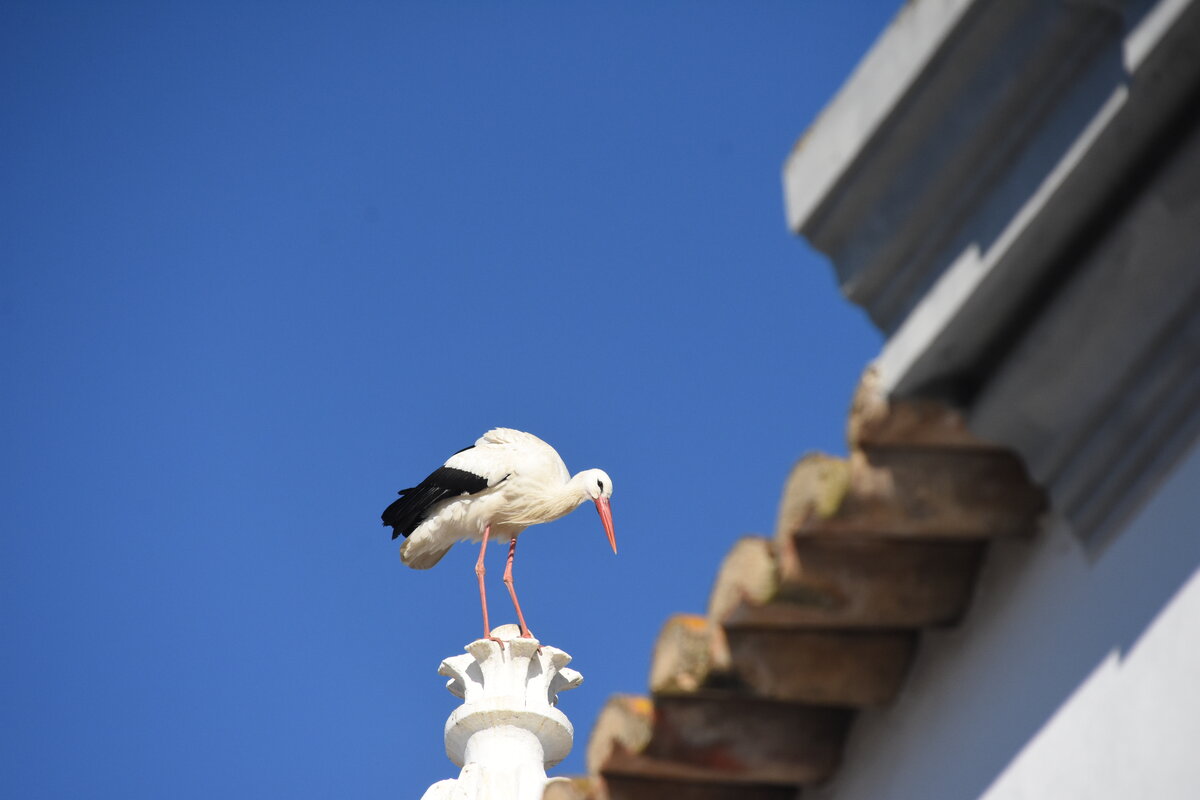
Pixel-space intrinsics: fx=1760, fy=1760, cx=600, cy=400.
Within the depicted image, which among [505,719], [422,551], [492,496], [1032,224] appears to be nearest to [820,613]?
[1032,224]

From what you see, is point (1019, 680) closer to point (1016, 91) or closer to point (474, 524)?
point (1016, 91)

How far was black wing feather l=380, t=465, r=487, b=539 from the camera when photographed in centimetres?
1131

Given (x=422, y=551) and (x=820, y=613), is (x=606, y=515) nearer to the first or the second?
(x=422, y=551)

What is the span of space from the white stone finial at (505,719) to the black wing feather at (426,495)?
3.55 metres

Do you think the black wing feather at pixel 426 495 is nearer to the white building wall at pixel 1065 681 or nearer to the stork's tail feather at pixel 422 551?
the stork's tail feather at pixel 422 551

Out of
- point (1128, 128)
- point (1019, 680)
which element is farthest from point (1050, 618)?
point (1128, 128)

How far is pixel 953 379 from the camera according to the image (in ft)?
9.45

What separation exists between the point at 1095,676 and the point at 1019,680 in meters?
0.20

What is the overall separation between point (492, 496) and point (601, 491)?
28.0 inches

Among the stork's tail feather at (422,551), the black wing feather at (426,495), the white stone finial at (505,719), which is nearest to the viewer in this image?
the white stone finial at (505,719)

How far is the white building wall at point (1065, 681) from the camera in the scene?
2.66m

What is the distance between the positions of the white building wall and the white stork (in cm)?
801

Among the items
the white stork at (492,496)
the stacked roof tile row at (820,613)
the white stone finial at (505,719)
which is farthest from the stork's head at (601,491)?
the stacked roof tile row at (820,613)

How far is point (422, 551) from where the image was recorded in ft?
38.6
